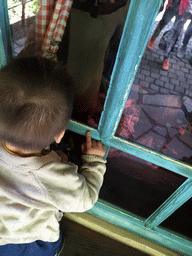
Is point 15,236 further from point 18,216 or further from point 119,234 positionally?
point 119,234

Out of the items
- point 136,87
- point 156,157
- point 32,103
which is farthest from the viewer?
point 156,157

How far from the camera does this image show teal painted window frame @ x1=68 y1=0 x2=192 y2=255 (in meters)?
0.69

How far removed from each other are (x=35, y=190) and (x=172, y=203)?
89 cm

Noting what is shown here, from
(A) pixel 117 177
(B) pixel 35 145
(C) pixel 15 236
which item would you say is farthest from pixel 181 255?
(B) pixel 35 145

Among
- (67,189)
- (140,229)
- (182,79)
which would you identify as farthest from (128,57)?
(140,229)

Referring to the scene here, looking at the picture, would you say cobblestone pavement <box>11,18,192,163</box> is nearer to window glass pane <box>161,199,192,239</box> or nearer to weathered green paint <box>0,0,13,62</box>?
weathered green paint <box>0,0,13,62</box>

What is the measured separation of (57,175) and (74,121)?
1.24 ft

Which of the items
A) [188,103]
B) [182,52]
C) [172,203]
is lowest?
[172,203]

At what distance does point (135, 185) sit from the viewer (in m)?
1.75

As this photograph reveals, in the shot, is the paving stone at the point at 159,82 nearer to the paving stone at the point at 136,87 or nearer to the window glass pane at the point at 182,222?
the paving stone at the point at 136,87

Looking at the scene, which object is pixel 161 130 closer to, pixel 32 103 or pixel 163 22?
pixel 163 22

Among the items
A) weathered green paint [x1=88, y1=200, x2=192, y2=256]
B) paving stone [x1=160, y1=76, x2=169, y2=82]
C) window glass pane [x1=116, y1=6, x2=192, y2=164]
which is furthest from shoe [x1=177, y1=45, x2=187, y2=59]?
weathered green paint [x1=88, y1=200, x2=192, y2=256]

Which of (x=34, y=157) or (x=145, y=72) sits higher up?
(x=145, y=72)

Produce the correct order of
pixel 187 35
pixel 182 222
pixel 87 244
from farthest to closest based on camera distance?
pixel 87 244, pixel 182 222, pixel 187 35
